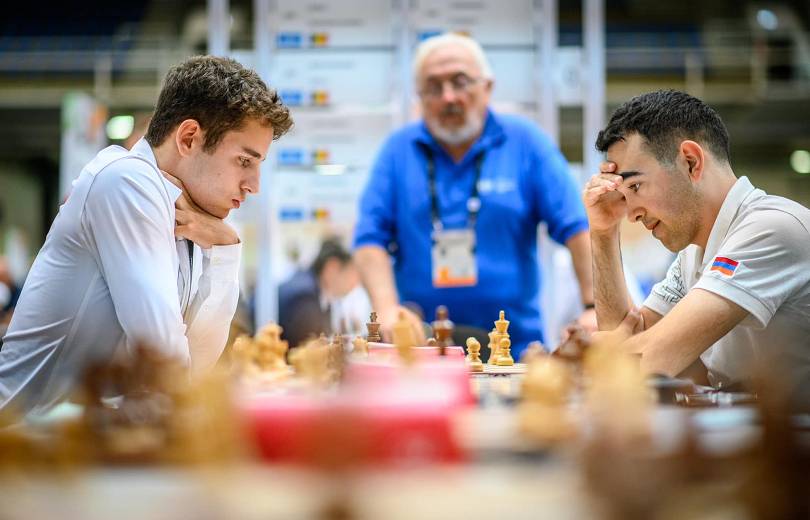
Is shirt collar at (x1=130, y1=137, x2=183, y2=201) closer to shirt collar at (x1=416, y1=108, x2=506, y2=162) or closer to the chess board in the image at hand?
the chess board

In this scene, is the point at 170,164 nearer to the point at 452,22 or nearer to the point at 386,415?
the point at 386,415

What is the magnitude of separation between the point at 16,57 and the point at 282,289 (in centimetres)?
Result: 898

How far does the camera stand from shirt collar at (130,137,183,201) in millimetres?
1904

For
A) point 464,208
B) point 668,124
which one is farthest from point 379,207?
point 668,124

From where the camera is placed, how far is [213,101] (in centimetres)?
199

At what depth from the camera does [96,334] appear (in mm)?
1818

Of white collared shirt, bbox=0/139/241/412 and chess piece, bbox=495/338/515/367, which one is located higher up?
white collared shirt, bbox=0/139/241/412

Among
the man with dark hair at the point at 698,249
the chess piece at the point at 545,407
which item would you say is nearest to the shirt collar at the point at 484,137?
the man with dark hair at the point at 698,249

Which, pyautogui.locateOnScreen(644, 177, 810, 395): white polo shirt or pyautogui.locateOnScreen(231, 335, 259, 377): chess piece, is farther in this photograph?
pyautogui.locateOnScreen(644, 177, 810, 395): white polo shirt

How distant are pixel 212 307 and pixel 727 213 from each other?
1.19 m

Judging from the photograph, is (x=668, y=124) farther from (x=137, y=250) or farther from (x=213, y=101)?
(x=137, y=250)

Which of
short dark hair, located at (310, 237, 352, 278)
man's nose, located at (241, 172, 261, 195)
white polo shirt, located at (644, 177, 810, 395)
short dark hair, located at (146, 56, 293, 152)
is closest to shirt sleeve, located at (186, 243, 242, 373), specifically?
man's nose, located at (241, 172, 261, 195)

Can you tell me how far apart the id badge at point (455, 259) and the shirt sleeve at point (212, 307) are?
4.39 feet

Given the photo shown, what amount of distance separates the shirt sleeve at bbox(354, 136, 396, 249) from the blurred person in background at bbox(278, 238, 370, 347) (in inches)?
47.2
